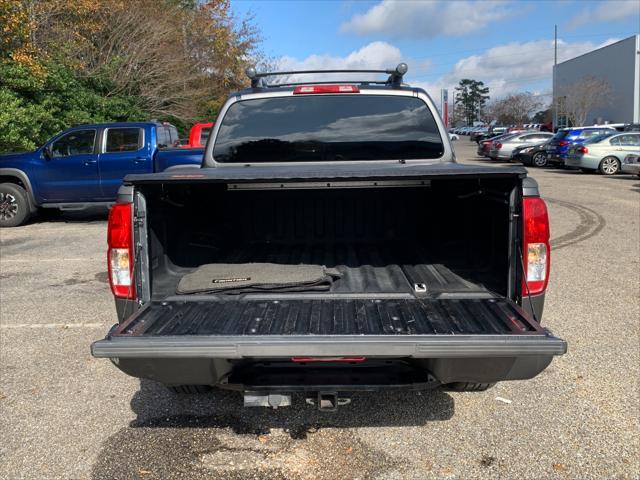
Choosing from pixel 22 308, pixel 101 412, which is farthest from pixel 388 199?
pixel 22 308

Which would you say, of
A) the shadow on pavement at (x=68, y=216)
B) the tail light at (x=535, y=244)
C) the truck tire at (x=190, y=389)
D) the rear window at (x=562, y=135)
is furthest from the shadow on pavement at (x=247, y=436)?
the rear window at (x=562, y=135)

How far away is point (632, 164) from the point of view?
17.7 meters

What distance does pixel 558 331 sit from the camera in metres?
5.15

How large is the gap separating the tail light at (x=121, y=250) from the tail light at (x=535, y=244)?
6.93 feet

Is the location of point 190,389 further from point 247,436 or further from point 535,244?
point 535,244

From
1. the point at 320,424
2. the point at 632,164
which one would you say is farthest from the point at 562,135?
the point at 320,424

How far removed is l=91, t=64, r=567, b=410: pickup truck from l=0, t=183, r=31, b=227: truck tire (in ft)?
27.7

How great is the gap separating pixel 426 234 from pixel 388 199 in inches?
15.9

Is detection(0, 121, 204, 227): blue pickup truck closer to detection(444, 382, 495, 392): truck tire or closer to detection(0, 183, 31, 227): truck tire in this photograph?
detection(0, 183, 31, 227): truck tire

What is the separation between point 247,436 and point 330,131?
2.30 meters

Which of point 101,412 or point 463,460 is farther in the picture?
point 101,412

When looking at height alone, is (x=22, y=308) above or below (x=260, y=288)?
below

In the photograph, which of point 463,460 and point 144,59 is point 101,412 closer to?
point 463,460

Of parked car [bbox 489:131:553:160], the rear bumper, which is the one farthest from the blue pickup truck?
parked car [bbox 489:131:553:160]
